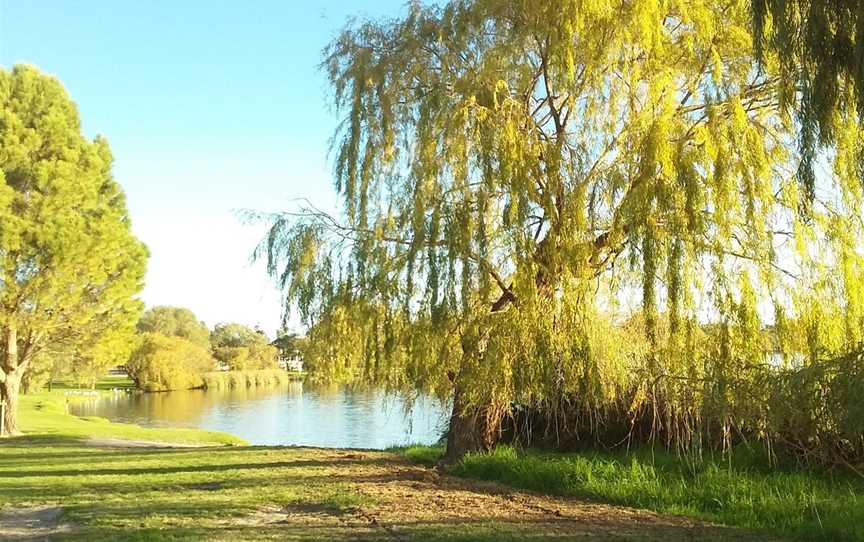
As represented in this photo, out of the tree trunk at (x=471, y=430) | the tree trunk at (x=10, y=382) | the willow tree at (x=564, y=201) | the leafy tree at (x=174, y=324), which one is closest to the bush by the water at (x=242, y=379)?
the leafy tree at (x=174, y=324)

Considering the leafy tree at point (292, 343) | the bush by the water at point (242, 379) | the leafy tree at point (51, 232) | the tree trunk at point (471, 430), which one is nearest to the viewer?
the tree trunk at point (471, 430)

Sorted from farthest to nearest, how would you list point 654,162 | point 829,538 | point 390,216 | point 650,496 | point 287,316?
point 287,316 → point 390,216 → point 654,162 → point 650,496 → point 829,538

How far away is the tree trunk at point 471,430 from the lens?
11.2 metres

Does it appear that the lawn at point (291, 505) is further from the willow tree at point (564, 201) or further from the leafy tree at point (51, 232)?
the leafy tree at point (51, 232)

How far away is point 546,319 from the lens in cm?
938

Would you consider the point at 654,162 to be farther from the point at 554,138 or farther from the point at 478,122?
the point at 478,122

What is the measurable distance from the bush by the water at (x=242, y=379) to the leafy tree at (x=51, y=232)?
35.7 meters

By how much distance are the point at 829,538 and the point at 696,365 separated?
297 cm

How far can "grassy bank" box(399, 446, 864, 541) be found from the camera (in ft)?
22.0

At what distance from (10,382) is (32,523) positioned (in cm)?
1391

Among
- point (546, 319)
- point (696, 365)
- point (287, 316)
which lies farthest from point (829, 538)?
point (287, 316)

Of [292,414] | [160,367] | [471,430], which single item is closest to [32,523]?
[471,430]

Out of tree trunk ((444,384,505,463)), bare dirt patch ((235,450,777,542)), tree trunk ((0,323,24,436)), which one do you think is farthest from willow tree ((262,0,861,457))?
tree trunk ((0,323,24,436))

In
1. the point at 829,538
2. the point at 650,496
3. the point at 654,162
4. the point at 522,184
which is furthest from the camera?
the point at 522,184
